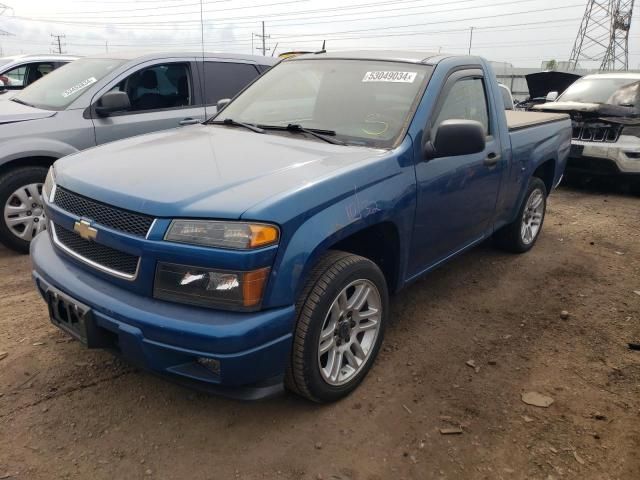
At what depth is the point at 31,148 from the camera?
4391 mm

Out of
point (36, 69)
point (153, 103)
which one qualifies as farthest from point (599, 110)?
point (36, 69)

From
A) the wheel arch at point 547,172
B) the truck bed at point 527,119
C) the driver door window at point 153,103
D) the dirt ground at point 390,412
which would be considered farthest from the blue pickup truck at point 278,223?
the driver door window at point 153,103

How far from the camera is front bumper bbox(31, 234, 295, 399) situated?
207cm

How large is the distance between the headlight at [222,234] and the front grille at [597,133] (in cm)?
679

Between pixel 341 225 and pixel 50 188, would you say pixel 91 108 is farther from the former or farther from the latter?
pixel 341 225

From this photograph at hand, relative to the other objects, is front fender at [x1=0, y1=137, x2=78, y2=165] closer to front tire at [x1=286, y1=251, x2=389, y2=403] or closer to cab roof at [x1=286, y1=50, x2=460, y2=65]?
cab roof at [x1=286, y1=50, x2=460, y2=65]

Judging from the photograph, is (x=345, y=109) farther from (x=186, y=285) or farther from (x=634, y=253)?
(x=634, y=253)

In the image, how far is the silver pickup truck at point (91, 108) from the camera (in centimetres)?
441

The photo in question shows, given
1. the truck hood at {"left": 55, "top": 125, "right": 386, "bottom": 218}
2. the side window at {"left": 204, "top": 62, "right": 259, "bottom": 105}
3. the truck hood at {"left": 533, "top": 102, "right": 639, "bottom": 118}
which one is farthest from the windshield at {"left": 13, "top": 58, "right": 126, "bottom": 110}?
the truck hood at {"left": 533, "top": 102, "right": 639, "bottom": 118}

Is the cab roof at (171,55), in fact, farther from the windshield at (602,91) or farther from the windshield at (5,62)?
the windshield at (602,91)

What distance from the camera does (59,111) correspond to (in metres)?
4.64

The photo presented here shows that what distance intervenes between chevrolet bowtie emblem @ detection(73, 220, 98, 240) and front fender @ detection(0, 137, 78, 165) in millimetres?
2411

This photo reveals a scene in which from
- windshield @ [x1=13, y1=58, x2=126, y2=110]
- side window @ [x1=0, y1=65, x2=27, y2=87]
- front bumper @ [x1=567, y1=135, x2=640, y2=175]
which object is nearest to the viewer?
windshield @ [x1=13, y1=58, x2=126, y2=110]

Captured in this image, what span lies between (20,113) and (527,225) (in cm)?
470
